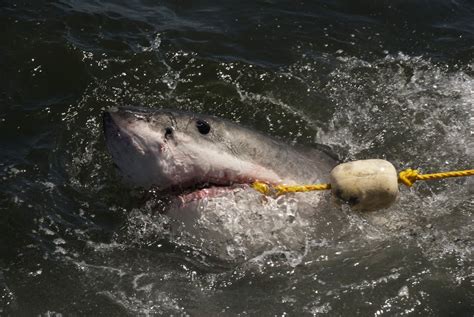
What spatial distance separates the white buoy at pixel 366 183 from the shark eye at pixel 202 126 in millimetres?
649

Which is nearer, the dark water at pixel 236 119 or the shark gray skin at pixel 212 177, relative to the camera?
the shark gray skin at pixel 212 177

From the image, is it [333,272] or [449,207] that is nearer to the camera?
[333,272]

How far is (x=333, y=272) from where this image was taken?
3.13m

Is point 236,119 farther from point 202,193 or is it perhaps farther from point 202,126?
point 202,193

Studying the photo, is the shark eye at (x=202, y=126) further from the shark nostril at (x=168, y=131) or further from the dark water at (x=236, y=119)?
the dark water at (x=236, y=119)

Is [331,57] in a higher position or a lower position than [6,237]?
higher

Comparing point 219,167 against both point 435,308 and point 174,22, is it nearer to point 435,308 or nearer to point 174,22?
point 435,308

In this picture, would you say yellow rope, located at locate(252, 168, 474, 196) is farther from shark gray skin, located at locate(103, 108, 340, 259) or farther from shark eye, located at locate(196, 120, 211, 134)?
shark eye, located at locate(196, 120, 211, 134)

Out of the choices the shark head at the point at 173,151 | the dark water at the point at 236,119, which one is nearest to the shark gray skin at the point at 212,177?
the shark head at the point at 173,151

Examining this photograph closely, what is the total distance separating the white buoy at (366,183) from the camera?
3.00 m

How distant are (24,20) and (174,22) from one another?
4.47ft

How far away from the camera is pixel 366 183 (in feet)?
9.84

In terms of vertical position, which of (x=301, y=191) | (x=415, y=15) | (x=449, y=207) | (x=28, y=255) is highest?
(x=415, y=15)

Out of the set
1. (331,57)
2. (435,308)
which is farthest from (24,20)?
(435,308)
